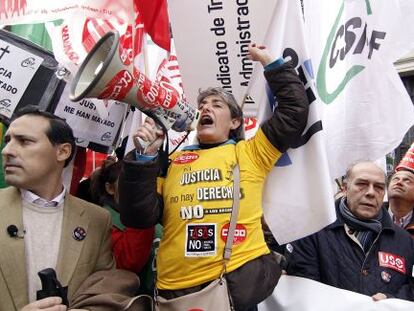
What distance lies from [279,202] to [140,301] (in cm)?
81

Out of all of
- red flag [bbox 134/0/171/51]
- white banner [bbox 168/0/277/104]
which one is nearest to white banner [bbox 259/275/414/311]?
white banner [bbox 168/0/277/104]

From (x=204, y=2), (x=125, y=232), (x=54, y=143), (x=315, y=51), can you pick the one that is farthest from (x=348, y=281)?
(x=204, y=2)

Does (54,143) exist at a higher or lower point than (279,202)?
higher

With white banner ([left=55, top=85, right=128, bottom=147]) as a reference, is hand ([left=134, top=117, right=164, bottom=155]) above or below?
below

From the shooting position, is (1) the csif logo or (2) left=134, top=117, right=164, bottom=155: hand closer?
(2) left=134, top=117, right=164, bottom=155: hand

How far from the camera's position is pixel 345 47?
119 inches

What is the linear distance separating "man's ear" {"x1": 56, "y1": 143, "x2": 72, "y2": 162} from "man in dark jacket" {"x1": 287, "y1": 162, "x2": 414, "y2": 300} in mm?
1257

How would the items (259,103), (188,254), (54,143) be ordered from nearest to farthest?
(188,254) < (54,143) < (259,103)

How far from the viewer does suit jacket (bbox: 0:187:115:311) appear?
207cm

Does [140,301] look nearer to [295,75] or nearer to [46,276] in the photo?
[46,276]

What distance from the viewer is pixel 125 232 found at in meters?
2.42

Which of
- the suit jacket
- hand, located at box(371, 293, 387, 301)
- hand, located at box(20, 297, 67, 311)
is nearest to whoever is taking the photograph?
hand, located at box(20, 297, 67, 311)

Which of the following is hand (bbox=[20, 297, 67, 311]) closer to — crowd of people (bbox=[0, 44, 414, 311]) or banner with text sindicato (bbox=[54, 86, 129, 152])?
crowd of people (bbox=[0, 44, 414, 311])

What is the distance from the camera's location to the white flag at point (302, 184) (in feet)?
8.14
